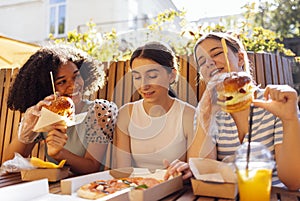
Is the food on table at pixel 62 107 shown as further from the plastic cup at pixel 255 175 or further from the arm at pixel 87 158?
the plastic cup at pixel 255 175

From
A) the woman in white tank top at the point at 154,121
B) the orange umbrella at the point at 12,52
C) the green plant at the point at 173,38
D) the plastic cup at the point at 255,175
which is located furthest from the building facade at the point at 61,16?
the plastic cup at the point at 255,175

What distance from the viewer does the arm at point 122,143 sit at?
1.45m

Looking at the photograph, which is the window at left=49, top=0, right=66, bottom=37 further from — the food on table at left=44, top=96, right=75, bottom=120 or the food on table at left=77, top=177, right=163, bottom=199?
the food on table at left=77, top=177, right=163, bottom=199

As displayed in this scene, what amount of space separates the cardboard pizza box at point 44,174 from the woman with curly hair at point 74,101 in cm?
16

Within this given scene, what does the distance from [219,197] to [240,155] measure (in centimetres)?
18

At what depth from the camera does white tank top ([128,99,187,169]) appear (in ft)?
4.72

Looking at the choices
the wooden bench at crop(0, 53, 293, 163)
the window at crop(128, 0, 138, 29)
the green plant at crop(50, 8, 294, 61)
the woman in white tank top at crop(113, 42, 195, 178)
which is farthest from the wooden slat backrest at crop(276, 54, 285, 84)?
the window at crop(128, 0, 138, 29)

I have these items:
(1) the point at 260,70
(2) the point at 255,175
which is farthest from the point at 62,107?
(1) the point at 260,70

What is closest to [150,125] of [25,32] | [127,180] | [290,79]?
[127,180]

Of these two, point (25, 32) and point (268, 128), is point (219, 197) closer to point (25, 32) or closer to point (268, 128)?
point (268, 128)

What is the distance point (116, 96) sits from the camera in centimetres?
208

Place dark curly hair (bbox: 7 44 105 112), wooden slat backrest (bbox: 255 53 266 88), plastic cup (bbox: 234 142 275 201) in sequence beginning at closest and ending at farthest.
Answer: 1. plastic cup (bbox: 234 142 275 201)
2. dark curly hair (bbox: 7 44 105 112)
3. wooden slat backrest (bbox: 255 53 266 88)

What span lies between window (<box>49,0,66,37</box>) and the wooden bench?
4042 millimetres

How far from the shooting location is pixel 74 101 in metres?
1.58
